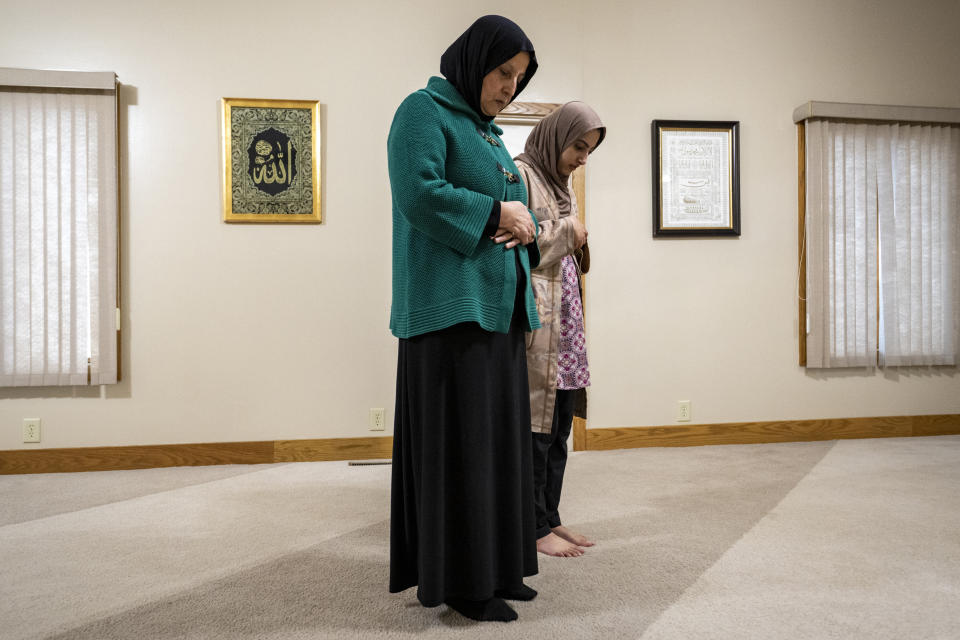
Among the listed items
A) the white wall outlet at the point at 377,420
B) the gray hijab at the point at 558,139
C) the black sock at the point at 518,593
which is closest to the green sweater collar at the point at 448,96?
the gray hijab at the point at 558,139

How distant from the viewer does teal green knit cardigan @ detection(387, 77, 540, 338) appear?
1311mm

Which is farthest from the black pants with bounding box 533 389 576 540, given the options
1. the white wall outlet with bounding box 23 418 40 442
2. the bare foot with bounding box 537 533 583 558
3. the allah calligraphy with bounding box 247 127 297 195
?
the white wall outlet with bounding box 23 418 40 442

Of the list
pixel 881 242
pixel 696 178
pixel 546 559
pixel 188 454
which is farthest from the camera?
pixel 881 242

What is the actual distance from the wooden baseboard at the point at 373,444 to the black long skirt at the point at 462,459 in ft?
6.14

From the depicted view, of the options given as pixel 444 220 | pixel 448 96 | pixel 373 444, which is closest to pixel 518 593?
pixel 444 220

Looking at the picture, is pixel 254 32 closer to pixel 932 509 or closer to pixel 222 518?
pixel 222 518

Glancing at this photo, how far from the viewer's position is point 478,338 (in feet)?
4.47

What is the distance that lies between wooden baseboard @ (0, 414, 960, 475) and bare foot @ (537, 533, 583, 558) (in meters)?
1.45

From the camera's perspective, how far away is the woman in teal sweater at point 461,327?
132 centimetres

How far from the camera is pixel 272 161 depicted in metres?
3.13

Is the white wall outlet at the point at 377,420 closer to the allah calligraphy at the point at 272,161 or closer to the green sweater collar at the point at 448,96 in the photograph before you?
the allah calligraphy at the point at 272,161

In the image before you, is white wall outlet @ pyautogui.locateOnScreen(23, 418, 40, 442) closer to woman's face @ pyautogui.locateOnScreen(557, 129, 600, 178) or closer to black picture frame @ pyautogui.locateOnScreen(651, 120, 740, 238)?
woman's face @ pyautogui.locateOnScreen(557, 129, 600, 178)

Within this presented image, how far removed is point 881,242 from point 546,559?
302 cm

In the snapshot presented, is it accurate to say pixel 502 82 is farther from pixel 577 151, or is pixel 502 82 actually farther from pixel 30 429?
pixel 30 429
